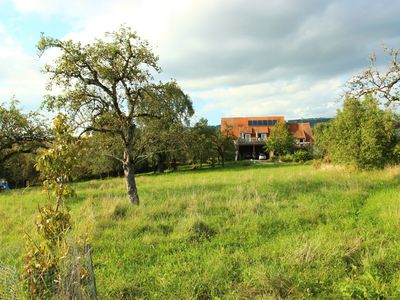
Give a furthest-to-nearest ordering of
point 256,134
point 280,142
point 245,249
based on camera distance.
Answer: point 256,134
point 280,142
point 245,249

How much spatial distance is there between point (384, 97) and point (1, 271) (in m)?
13.7

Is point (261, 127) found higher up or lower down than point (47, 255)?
higher up

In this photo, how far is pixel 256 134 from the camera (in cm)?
6931

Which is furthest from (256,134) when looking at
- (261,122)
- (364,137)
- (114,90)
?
(114,90)

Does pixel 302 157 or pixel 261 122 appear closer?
pixel 302 157

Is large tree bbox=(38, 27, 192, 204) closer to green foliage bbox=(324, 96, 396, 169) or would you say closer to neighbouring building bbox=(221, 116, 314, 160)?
green foliage bbox=(324, 96, 396, 169)

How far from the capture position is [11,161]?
34.7 metres

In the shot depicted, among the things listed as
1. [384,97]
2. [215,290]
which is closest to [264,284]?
[215,290]

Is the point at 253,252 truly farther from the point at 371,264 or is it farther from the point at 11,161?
the point at 11,161

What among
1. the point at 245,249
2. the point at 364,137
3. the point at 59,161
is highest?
the point at 364,137

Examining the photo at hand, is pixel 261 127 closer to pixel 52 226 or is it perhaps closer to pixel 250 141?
pixel 250 141

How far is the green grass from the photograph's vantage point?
195 inches

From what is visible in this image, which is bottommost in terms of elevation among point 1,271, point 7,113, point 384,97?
point 1,271

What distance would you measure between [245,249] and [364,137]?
1852cm
